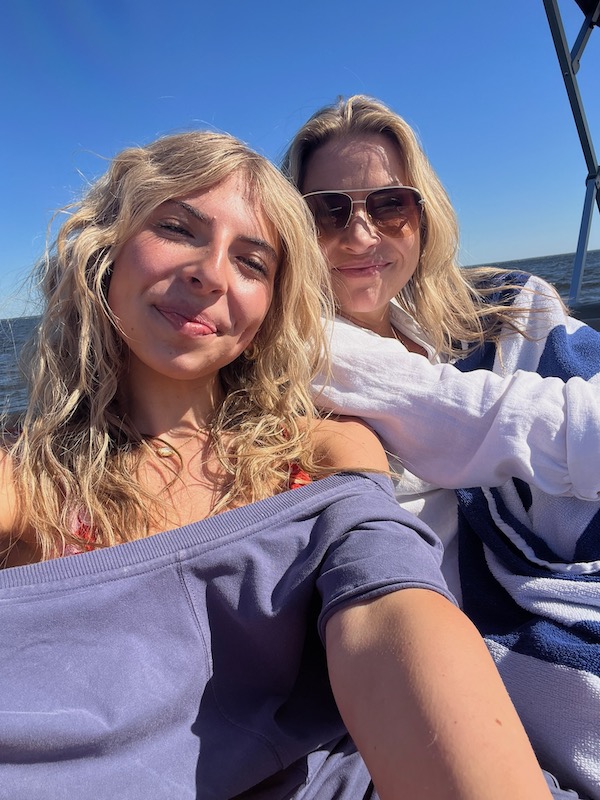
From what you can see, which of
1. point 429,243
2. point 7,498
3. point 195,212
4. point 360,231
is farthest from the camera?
point 429,243

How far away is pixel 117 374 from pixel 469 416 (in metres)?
0.91

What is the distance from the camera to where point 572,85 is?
2953mm

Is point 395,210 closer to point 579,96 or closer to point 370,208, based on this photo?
point 370,208

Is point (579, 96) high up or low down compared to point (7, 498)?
up

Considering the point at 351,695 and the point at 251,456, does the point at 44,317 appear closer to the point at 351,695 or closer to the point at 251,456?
the point at 251,456

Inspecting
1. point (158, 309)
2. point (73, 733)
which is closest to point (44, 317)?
point (158, 309)

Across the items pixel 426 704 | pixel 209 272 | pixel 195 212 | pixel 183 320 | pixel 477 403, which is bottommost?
pixel 426 704

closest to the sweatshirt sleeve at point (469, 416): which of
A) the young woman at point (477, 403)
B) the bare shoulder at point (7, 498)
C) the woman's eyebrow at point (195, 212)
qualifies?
the young woman at point (477, 403)

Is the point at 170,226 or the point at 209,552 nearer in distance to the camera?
the point at 209,552

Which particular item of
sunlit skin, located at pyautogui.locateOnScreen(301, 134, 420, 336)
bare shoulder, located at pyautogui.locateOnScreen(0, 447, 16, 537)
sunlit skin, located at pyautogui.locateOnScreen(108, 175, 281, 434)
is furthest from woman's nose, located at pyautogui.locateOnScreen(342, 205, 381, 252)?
bare shoulder, located at pyautogui.locateOnScreen(0, 447, 16, 537)

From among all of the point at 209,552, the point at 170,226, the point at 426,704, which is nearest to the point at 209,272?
the point at 170,226

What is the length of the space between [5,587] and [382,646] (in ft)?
1.99

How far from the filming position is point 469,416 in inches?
57.1

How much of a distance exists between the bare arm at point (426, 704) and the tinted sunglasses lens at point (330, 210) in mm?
1309
